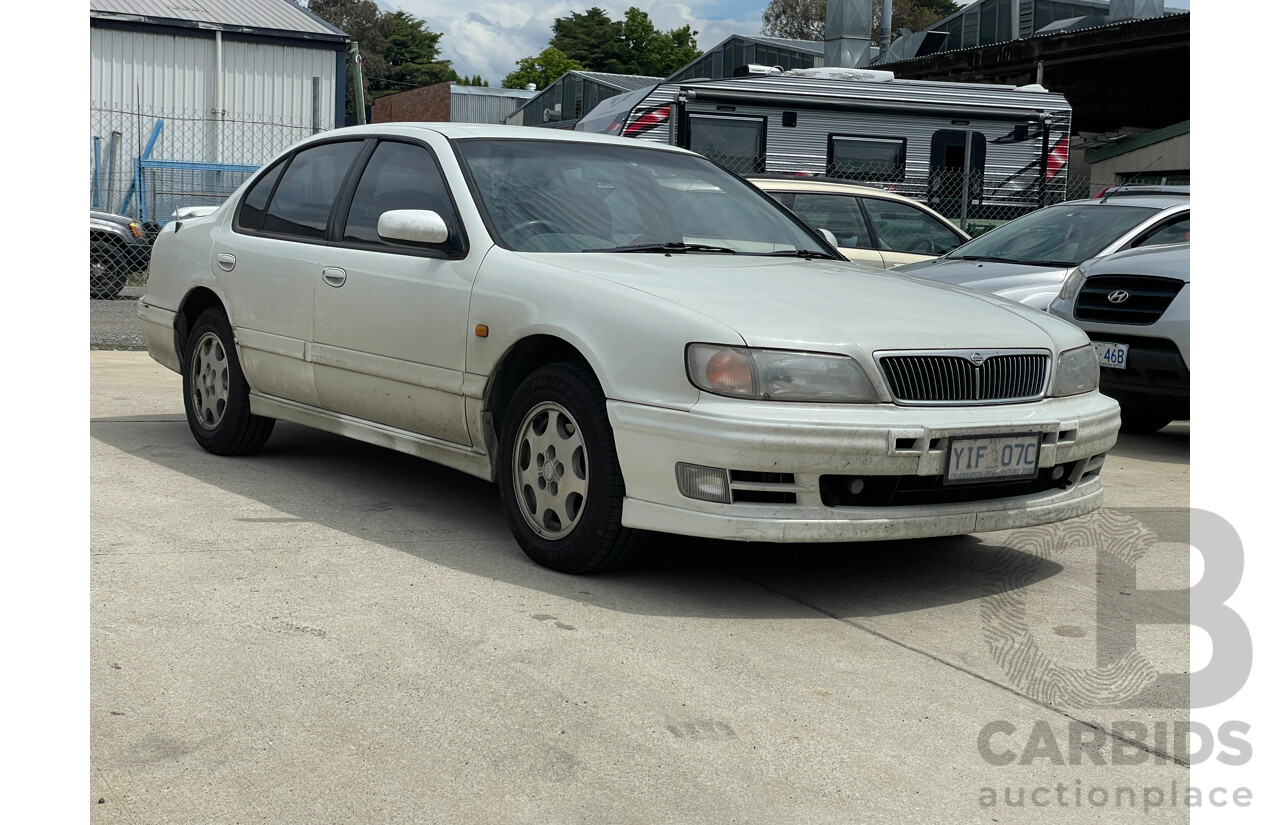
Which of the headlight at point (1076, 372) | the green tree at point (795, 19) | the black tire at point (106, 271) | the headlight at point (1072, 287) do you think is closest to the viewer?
the headlight at point (1076, 372)

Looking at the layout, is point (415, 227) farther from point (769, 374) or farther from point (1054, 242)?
point (1054, 242)

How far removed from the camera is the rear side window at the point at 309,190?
5789mm

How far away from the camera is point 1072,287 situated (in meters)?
8.41

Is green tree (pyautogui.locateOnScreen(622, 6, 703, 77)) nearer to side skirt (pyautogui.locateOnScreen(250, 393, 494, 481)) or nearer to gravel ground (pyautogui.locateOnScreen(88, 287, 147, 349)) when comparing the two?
gravel ground (pyautogui.locateOnScreen(88, 287, 147, 349))

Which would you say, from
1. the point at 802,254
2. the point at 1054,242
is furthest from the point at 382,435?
the point at 1054,242

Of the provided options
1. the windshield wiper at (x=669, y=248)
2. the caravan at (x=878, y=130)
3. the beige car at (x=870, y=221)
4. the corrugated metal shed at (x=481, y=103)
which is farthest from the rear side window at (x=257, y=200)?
the corrugated metal shed at (x=481, y=103)

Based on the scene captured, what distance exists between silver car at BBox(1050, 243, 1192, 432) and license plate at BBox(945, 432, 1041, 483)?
12.9 ft

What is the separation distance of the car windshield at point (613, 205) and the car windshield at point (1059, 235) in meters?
4.21

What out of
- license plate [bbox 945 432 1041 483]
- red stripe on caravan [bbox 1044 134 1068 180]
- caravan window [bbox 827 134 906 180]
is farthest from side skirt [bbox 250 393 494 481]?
red stripe on caravan [bbox 1044 134 1068 180]

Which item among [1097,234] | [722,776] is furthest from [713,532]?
[1097,234]

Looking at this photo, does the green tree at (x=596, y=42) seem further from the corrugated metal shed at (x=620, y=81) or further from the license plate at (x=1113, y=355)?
the license plate at (x=1113, y=355)

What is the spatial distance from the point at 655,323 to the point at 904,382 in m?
0.79

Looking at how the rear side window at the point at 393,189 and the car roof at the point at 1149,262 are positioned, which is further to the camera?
the car roof at the point at 1149,262

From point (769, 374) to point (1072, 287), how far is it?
199 inches
